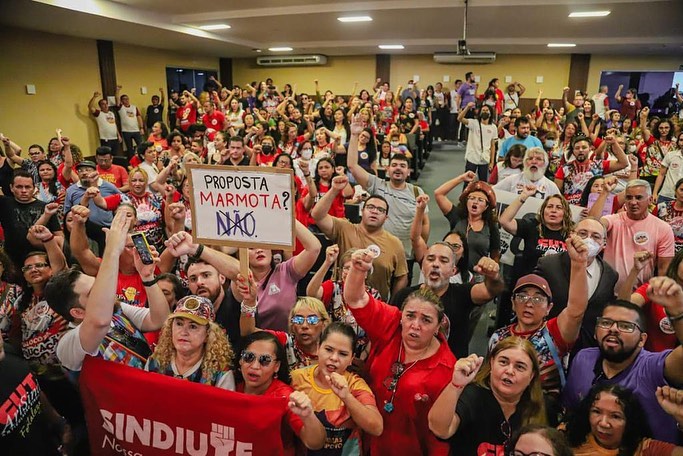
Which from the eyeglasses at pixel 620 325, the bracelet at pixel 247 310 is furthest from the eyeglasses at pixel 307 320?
the eyeglasses at pixel 620 325

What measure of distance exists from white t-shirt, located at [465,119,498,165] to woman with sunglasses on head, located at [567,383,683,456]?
5698mm

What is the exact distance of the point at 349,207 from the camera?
4.86 m

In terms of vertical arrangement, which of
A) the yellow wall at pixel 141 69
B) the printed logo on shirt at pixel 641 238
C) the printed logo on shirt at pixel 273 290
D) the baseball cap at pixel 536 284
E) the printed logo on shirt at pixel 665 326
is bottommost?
the printed logo on shirt at pixel 665 326

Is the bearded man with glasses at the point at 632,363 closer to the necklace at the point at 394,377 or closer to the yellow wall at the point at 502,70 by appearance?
the necklace at the point at 394,377

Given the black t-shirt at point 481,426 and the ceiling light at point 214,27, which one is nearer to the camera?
the black t-shirt at point 481,426

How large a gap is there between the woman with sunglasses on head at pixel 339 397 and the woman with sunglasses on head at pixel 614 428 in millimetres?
825

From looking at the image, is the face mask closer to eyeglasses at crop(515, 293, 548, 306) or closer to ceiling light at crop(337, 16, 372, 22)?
eyeglasses at crop(515, 293, 548, 306)

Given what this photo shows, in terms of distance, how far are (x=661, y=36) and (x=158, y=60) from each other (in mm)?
13255

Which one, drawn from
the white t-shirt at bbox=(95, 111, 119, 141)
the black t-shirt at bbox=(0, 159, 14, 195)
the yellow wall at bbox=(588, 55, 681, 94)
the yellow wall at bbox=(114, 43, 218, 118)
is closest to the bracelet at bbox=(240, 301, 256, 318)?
the black t-shirt at bbox=(0, 159, 14, 195)

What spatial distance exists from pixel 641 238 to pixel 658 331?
36.1 inches

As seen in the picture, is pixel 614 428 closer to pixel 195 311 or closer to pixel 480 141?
pixel 195 311

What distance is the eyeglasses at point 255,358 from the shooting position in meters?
1.98

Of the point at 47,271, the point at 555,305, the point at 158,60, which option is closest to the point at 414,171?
the point at 555,305

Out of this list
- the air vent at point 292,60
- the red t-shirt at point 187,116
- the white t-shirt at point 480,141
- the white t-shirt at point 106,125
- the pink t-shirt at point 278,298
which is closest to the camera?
the pink t-shirt at point 278,298
